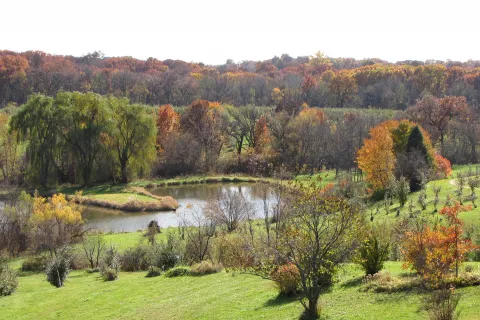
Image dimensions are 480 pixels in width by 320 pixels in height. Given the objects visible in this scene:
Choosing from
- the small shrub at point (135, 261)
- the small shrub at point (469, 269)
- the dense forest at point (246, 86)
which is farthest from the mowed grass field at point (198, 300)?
the dense forest at point (246, 86)

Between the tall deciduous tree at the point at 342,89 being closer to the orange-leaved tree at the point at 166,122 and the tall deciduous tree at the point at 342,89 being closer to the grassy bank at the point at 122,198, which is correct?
the orange-leaved tree at the point at 166,122

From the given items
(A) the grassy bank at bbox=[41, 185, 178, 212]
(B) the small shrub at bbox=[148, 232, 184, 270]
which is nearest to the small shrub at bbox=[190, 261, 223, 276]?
(B) the small shrub at bbox=[148, 232, 184, 270]

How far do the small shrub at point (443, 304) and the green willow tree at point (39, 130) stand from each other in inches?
2055

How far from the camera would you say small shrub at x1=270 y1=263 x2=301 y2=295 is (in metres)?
15.0

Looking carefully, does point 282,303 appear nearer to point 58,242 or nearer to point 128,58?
point 58,242

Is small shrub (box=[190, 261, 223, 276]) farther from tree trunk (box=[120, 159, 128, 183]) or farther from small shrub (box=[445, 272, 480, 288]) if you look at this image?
tree trunk (box=[120, 159, 128, 183])

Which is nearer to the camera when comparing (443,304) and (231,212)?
(443,304)

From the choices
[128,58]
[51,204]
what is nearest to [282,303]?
[51,204]

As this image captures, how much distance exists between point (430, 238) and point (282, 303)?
5.00 meters

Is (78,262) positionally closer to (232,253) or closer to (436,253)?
(232,253)

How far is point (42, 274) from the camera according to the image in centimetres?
2720

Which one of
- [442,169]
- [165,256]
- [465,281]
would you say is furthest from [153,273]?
[442,169]

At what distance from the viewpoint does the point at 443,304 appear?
10.5m

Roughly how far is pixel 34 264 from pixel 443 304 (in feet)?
81.3
